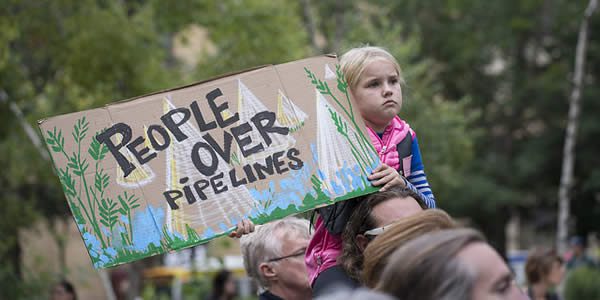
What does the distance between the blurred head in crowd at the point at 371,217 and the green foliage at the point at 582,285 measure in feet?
44.0

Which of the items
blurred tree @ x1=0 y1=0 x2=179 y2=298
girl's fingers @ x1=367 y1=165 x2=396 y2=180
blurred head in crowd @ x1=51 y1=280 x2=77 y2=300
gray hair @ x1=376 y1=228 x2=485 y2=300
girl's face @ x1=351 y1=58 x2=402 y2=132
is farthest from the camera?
blurred tree @ x1=0 y1=0 x2=179 y2=298

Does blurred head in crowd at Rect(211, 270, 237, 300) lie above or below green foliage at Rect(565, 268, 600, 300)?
above

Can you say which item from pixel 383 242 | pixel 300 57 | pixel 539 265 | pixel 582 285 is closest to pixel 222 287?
pixel 539 265

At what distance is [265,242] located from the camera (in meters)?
6.03

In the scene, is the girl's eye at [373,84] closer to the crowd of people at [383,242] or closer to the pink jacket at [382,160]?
the crowd of people at [383,242]

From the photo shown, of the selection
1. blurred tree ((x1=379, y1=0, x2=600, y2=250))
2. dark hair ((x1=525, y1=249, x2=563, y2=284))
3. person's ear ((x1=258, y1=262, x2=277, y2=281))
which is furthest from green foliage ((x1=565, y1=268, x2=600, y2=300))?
person's ear ((x1=258, y1=262, x2=277, y2=281))

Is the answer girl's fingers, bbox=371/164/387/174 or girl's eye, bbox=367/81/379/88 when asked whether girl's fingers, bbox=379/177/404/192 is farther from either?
girl's eye, bbox=367/81/379/88

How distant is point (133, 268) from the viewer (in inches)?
717

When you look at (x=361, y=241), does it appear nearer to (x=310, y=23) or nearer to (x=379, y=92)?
(x=379, y=92)

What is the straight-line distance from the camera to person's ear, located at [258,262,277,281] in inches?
235

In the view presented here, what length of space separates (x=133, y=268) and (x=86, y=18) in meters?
5.52

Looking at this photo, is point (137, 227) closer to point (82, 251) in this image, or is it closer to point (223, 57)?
point (223, 57)

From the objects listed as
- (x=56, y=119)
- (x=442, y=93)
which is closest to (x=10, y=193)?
(x=56, y=119)

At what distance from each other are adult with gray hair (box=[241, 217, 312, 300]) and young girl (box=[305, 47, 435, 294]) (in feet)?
3.57
